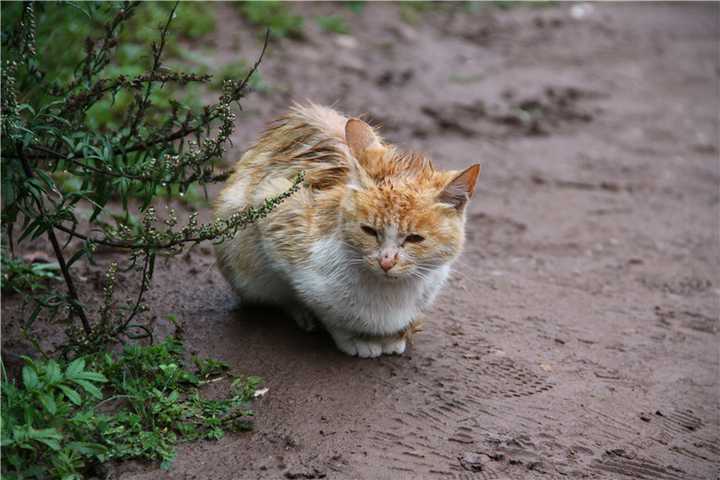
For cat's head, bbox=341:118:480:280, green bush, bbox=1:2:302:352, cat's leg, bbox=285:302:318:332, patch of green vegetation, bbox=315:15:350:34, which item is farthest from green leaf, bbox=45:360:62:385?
patch of green vegetation, bbox=315:15:350:34

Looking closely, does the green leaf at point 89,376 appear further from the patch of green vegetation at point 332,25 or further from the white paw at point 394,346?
the patch of green vegetation at point 332,25

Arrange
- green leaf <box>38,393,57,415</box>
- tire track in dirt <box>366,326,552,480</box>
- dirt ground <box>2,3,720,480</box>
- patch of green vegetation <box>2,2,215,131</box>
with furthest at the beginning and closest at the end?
patch of green vegetation <box>2,2,215,131</box> → dirt ground <box>2,3,720,480</box> → tire track in dirt <box>366,326,552,480</box> → green leaf <box>38,393,57,415</box>

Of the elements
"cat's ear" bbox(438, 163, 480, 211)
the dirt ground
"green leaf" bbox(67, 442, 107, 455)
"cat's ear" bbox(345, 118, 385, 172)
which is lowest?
"green leaf" bbox(67, 442, 107, 455)

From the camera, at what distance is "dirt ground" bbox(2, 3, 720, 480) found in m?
3.62

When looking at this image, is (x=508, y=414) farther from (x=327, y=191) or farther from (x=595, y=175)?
(x=595, y=175)

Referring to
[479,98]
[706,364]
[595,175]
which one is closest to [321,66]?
[479,98]

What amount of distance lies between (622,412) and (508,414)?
1.78ft

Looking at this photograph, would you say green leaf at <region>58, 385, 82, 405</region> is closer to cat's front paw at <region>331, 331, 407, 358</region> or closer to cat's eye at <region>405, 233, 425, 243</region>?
cat's front paw at <region>331, 331, 407, 358</region>

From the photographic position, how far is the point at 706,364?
4.61 meters

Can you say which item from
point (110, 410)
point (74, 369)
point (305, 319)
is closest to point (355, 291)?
point (305, 319)

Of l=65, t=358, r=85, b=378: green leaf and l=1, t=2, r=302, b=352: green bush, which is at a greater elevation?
l=1, t=2, r=302, b=352: green bush

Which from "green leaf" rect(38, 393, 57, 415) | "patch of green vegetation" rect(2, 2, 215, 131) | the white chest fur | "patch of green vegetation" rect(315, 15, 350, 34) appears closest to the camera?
"green leaf" rect(38, 393, 57, 415)

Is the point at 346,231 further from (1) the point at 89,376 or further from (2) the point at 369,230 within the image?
(1) the point at 89,376

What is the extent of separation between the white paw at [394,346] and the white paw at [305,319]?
1.28 ft
